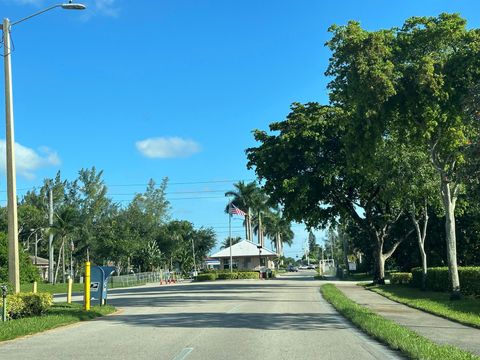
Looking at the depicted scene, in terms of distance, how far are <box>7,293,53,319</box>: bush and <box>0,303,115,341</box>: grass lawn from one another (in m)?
0.45

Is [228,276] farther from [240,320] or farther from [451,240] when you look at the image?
[240,320]

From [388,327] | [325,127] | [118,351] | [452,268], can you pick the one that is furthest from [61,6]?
[325,127]

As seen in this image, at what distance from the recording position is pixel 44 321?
15.6 metres

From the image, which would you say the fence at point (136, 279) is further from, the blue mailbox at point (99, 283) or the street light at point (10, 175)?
the street light at point (10, 175)

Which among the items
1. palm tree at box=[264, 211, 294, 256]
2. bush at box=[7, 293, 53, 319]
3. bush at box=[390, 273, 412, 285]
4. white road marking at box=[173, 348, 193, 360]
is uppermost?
palm tree at box=[264, 211, 294, 256]

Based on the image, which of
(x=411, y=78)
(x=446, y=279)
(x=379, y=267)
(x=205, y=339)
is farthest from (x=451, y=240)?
(x=379, y=267)

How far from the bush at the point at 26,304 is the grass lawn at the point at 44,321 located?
452 millimetres

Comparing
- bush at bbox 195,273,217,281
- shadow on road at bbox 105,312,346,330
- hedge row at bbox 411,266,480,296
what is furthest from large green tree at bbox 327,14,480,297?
bush at bbox 195,273,217,281

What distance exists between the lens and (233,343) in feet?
38.2

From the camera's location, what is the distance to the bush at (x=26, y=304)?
16473 mm

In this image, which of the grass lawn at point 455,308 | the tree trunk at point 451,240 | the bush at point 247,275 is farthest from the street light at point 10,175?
the bush at point 247,275

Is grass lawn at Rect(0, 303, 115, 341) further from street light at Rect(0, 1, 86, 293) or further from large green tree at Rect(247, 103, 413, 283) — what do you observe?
large green tree at Rect(247, 103, 413, 283)

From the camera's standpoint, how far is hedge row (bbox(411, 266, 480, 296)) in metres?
23.1

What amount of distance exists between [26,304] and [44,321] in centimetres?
189
